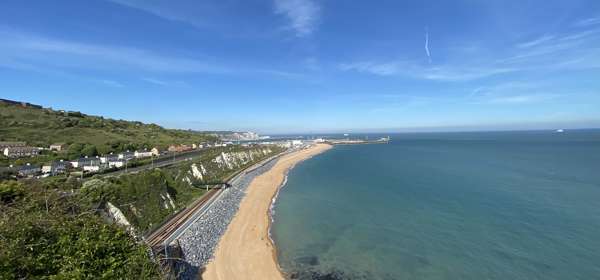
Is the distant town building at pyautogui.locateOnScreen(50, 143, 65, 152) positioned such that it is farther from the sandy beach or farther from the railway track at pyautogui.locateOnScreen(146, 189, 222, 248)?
the sandy beach

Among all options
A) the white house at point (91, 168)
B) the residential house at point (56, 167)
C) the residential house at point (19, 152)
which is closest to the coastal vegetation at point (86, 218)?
the residential house at point (19, 152)

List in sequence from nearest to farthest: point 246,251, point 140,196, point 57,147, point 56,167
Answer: point 246,251 → point 140,196 → point 56,167 → point 57,147

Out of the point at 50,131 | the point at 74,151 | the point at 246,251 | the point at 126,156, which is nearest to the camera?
the point at 246,251

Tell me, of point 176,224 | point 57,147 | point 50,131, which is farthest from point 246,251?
point 50,131

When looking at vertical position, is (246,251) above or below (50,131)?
below

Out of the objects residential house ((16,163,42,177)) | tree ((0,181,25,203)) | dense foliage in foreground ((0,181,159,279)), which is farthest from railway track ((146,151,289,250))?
residential house ((16,163,42,177))

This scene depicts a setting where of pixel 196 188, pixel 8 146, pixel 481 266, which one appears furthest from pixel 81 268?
pixel 8 146

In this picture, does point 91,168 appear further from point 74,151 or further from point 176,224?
point 176,224
